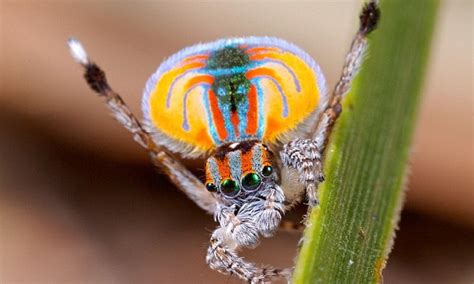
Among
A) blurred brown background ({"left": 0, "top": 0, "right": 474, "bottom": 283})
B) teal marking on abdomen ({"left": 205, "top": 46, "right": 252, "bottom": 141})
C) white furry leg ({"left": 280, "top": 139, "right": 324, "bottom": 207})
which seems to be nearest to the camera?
white furry leg ({"left": 280, "top": 139, "right": 324, "bottom": 207})

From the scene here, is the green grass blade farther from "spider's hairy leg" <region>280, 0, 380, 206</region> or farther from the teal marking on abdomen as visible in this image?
the teal marking on abdomen

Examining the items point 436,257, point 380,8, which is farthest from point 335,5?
point 380,8

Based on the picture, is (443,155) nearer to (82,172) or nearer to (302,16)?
(302,16)

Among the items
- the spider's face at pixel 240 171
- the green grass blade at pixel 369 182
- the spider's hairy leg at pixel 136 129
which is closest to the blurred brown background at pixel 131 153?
the spider's hairy leg at pixel 136 129

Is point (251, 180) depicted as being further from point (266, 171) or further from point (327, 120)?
point (327, 120)

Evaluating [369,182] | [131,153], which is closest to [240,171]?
[369,182]

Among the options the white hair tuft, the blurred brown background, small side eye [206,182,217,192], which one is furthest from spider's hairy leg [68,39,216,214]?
the blurred brown background

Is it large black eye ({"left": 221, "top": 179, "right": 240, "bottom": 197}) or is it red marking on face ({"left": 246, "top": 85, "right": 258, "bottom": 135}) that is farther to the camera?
red marking on face ({"left": 246, "top": 85, "right": 258, "bottom": 135})

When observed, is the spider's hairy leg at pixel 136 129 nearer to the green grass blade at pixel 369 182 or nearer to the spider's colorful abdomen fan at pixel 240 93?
the spider's colorful abdomen fan at pixel 240 93
